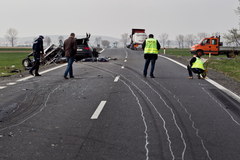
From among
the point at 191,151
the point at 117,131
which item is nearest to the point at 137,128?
the point at 117,131

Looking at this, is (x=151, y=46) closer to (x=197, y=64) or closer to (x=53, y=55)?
(x=197, y=64)

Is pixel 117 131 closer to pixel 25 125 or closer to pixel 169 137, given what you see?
pixel 169 137

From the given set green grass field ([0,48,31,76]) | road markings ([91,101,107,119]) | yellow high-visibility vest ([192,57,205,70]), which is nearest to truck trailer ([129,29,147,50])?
green grass field ([0,48,31,76])

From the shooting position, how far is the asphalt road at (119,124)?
12.8ft

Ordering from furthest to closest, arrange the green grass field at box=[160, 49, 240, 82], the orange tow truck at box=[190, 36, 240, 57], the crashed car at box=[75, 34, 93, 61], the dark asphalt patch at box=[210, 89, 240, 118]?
1. the orange tow truck at box=[190, 36, 240, 57]
2. the crashed car at box=[75, 34, 93, 61]
3. the green grass field at box=[160, 49, 240, 82]
4. the dark asphalt patch at box=[210, 89, 240, 118]

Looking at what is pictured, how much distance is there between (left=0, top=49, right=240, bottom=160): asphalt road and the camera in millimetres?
3902

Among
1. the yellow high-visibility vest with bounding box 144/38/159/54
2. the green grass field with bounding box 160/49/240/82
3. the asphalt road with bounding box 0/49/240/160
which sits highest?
the yellow high-visibility vest with bounding box 144/38/159/54

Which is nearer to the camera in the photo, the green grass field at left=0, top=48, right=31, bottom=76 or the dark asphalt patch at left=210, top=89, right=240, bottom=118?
the dark asphalt patch at left=210, top=89, right=240, bottom=118

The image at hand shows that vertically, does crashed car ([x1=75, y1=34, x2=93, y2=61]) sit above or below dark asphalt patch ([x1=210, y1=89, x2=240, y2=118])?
above

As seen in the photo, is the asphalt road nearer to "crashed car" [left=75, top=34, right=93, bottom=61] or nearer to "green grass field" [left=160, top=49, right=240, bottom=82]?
"green grass field" [left=160, top=49, right=240, bottom=82]

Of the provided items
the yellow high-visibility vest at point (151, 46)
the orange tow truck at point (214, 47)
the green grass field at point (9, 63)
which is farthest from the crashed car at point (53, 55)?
the orange tow truck at point (214, 47)

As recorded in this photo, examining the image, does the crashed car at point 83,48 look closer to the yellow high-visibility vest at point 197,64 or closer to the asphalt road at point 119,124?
the yellow high-visibility vest at point 197,64

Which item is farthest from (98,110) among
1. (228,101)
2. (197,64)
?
(197,64)

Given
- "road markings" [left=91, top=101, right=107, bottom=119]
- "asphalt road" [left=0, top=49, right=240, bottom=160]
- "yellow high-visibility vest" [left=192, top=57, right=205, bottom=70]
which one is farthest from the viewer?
"yellow high-visibility vest" [left=192, top=57, right=205, bottom=70]
